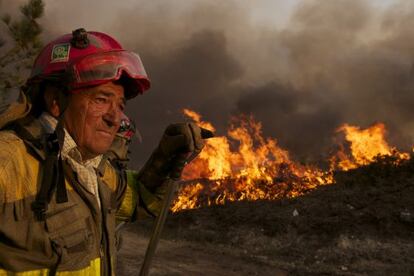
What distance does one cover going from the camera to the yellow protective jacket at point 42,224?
1887mm

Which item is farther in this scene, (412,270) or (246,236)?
(246,236)

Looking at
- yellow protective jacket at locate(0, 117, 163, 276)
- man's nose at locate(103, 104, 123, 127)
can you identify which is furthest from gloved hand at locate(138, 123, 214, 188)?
yellow protective jacket at locate(0, 117, 163, 276)

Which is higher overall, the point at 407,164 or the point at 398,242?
the point at 407,164

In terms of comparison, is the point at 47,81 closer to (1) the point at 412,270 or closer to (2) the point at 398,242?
(1) the point at 412,270

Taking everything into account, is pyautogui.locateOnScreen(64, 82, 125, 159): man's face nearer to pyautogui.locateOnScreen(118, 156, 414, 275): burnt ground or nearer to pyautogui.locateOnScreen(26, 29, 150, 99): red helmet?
pyautogui.locateOnScreen(26, 29, 150, 99): red helmet

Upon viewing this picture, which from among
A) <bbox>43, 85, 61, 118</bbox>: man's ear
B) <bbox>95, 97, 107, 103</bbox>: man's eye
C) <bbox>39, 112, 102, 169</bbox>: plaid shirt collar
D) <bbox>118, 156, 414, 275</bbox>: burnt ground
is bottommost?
<bbox>39, 112, 102, 169</bbox>: plaid shirt collar

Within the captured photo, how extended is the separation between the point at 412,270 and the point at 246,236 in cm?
471

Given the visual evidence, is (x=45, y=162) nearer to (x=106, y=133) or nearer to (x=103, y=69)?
(x=106, y=133)

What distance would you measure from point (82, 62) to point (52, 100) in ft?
0.87

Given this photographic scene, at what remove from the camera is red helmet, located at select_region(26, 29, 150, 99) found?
2.29 metres

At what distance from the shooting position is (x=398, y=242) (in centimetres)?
1063

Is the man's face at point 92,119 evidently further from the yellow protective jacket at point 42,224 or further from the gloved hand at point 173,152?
the gloved hand at point 173,152

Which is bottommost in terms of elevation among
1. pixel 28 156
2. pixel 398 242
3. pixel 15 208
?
pixel 15 208

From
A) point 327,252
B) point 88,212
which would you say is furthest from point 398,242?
point 88,212
